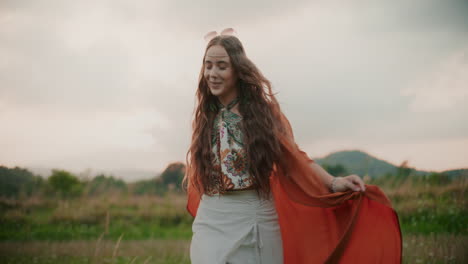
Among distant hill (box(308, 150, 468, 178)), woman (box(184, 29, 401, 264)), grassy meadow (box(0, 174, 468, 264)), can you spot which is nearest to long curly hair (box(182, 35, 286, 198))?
woman (box(184, 29, 401, 264))

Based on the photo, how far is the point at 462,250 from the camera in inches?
190

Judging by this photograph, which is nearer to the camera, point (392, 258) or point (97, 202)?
point (392, 258)

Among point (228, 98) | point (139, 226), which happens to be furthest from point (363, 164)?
point (228, 98)

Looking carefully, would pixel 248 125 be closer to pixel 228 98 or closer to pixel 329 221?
pixel 228 98

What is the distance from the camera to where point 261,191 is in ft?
9.78

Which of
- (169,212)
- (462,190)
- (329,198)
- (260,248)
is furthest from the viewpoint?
(169,212)

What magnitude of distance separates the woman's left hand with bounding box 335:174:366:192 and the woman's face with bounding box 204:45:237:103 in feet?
3.89

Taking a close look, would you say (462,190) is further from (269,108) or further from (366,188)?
(269,108)

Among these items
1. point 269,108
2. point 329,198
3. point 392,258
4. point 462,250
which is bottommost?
point 462,250

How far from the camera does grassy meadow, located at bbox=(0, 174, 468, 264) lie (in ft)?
18.1

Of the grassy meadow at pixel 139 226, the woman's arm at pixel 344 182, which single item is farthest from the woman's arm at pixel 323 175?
the grassy meadow at pixel 139 226

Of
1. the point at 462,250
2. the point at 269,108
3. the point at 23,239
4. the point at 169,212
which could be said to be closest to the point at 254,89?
the point at 269,108

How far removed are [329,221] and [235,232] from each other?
0.91 m

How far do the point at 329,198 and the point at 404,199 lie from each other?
591 cm
